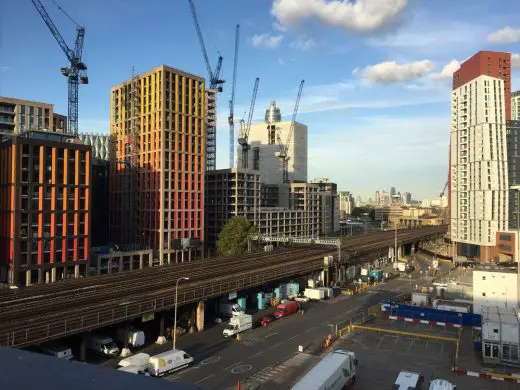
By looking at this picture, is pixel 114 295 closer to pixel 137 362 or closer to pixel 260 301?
pixel 137 362

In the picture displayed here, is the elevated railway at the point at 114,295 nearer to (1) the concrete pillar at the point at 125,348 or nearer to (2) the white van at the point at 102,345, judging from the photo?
(1) the concrete pillar at the point at 125,348

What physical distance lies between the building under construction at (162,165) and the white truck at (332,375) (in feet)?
210

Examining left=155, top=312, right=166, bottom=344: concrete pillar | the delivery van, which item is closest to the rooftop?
left=155, top=312, right=166, bottom=344: concrete pillar

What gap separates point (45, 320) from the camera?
3259 centimetres

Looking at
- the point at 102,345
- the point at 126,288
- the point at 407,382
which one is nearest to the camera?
the point at 407,382

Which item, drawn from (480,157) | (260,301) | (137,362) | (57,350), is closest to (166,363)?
(137,362)

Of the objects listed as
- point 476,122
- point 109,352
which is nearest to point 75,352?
point 109,352

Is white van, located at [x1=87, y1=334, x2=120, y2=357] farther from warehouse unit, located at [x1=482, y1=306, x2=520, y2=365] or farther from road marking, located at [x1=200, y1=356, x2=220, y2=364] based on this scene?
warehouse unit, located at [x1=482, y1=306, x2=520, y2=365]

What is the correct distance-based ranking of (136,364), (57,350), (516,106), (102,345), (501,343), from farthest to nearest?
(516,106) → (501,343) → (102,345) → (57,350) → (136,364)

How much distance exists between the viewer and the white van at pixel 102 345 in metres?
36.0

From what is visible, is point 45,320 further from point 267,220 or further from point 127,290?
point 267,220

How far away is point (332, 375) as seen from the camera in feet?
90.2

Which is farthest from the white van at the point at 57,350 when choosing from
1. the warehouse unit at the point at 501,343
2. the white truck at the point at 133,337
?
the warehouse unit at the point at 501,343

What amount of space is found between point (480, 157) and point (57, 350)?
102870 mm
